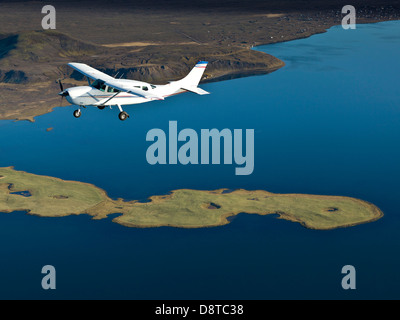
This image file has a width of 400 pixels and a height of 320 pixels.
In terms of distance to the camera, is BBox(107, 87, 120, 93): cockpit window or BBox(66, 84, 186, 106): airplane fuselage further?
BBox(107, 87, 120, 93): cockpit window

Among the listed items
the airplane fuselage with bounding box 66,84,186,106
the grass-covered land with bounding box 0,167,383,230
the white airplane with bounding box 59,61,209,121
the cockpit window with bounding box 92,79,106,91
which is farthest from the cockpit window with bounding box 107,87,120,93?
the grass-covered land with bounding box 0,167,383,230

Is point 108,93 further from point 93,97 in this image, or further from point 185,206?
point 185,206

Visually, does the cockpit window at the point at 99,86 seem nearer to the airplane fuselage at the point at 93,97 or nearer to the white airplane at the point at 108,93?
the white airplane at the point at 108,93

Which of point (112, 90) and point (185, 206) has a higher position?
point (112, 90)

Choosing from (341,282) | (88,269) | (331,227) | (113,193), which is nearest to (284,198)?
(331,227)

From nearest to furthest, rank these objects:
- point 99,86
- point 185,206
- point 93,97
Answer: point 93,97 → point 99,86 → point 185,206

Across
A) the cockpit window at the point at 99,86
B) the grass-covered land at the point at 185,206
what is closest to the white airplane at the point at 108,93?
the cockpit window at the point at 99,86

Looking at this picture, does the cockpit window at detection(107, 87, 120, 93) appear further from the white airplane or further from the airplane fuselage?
the airplane fuselage

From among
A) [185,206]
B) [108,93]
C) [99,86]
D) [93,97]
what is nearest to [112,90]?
[108,93]
